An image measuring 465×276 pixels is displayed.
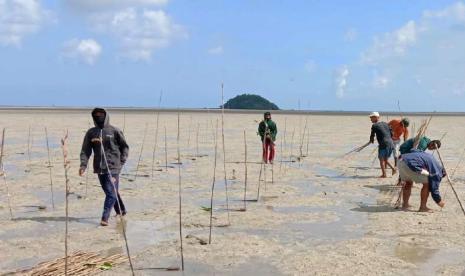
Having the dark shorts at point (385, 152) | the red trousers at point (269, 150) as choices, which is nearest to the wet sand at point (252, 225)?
the dark shorts at point (385, 152)

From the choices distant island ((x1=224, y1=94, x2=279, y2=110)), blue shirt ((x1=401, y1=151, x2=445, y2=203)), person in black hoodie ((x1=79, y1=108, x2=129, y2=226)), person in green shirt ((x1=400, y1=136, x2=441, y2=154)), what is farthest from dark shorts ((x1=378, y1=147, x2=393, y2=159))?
distant island ((x1=224, y1=94, x2=279, y2=110))

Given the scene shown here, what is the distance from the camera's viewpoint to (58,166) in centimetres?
1574

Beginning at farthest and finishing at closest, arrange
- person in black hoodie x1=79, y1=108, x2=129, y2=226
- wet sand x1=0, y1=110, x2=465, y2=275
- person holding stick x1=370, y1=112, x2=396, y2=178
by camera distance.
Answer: person holding stick x1=370, y1=112, x2=396, y2=178 → person in black hoodie x1=79, y1=108, x2=129, y2=226 → wet sand x1=0, y1=110, x2=465, y2=275

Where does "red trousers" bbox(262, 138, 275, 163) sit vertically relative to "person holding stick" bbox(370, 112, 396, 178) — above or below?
below

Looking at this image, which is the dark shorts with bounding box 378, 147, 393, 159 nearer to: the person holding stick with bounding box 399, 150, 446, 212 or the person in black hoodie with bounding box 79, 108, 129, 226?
the person holding stick with bounding box 399, 150, 446, 212

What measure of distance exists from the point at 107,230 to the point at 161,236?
0.81 metres

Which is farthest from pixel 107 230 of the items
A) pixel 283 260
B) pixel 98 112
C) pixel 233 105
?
pixel 233 105

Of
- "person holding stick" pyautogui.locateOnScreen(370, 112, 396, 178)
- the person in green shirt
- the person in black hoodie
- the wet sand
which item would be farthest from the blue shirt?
the person in black hoodie

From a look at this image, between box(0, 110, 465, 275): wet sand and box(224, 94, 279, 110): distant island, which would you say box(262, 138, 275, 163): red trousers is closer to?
box(0, 110, 465, 275): wet sand

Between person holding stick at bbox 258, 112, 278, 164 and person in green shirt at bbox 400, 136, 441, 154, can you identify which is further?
person holding stick at bbox 258, 112, 278, 164

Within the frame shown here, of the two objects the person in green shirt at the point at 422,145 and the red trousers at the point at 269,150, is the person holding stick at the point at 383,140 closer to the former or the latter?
the person in green shirt at the point at 422,145

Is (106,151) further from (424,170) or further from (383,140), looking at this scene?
(383,140)

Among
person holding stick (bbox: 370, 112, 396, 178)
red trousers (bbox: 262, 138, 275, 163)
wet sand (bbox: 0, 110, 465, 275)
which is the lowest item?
wet sand (bbox: 0, 110, 465, 275)

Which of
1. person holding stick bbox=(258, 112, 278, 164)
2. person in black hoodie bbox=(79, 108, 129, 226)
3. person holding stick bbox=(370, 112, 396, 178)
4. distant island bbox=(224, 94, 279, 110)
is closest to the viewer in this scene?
person in black hoodie bbox=(79, 108, 129, 226)
